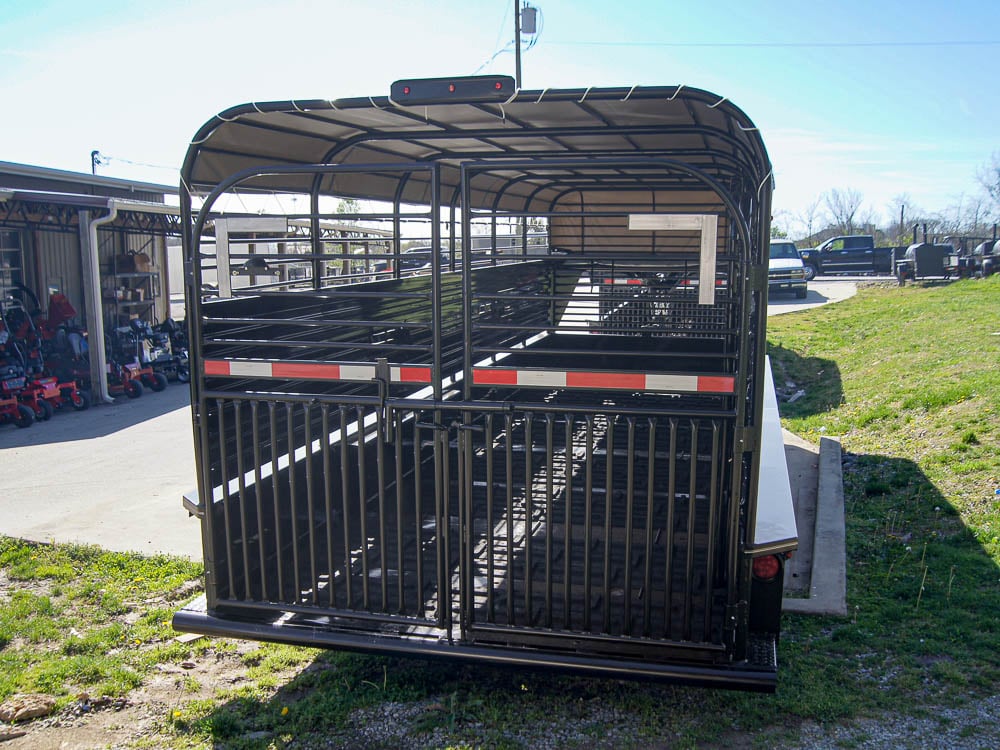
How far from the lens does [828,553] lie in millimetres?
5734

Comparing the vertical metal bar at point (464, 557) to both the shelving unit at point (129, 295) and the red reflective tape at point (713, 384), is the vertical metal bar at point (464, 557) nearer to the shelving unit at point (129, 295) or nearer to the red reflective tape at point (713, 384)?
the red reflective tape at point (713, 384)

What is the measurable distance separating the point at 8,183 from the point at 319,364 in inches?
688

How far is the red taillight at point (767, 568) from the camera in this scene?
390 cm

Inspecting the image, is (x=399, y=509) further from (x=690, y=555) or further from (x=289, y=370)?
(x=690, y=555)

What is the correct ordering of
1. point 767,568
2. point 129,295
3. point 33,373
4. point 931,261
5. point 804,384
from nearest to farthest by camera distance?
point 767,568
point 804,384
point 33,373
point 129,295
point 931,261

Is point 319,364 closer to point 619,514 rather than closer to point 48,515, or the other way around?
point 619,514

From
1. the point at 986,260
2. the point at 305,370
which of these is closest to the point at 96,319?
the point at 305,370

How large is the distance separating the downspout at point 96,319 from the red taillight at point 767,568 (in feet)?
40.5

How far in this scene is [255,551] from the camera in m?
4.27

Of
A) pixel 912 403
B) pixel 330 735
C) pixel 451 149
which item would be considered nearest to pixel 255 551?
pixel 330 735

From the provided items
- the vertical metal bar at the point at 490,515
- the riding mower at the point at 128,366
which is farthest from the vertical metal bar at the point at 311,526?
the riding mower at the point at 128,366

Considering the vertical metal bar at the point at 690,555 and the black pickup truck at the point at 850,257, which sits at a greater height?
the black pickup truck at the point at 850,257

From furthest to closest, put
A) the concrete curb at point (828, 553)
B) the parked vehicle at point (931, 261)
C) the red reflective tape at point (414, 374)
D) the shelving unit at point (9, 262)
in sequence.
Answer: the parked vehicle at point (931, 261)
the shelving unit at point (9, 262)
the concrete curb at point (828, 553)
the red reflective tape at point (414, 374)

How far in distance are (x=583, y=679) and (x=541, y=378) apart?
1541 mm
